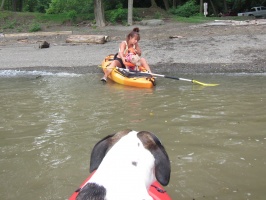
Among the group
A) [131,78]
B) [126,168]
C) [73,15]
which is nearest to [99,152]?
[126,168]

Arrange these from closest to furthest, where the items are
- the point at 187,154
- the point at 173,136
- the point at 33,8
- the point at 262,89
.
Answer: the point at 187,154, the point at 173,136, the point at 262,89, the point at 33,8

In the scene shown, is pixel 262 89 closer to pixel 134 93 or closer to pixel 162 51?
pixel 134 93

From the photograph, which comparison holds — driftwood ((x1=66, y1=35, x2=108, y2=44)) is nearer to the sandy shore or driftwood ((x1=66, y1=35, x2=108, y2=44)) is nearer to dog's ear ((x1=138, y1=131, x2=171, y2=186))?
the sandy shore

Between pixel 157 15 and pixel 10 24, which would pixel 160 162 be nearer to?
pixel 10 24

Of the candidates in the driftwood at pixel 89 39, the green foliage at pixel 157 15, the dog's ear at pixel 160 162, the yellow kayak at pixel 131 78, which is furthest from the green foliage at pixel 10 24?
the dog's ear at pixel 160 162

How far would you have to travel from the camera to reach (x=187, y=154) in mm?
4496

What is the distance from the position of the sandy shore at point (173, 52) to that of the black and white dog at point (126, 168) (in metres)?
9.16

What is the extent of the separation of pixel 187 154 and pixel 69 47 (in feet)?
38.2

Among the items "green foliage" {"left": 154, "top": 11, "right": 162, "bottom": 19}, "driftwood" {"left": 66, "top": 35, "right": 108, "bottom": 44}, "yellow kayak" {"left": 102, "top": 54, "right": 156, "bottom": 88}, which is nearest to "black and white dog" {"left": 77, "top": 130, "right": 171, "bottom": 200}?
"yellow kayak" {"left": 102, "top": 54, "right": 156, "bottom": 88}

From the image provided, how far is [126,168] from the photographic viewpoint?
6.11ft

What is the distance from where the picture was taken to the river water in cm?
378

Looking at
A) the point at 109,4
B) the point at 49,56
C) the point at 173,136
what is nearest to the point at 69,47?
the point at 49,56

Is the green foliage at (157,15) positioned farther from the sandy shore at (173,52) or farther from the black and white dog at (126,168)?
the black and white dog at (126,168)

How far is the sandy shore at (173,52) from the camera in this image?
11.5 meters
